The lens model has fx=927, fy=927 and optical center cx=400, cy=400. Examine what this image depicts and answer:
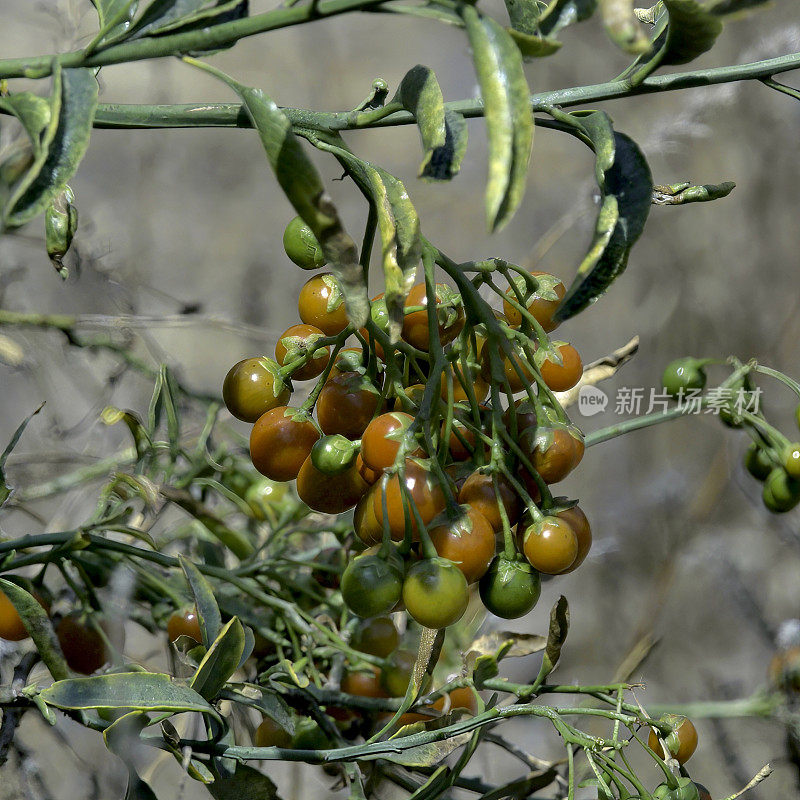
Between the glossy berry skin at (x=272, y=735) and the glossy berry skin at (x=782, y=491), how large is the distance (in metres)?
0.42

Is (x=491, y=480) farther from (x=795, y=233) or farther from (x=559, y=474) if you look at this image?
(x=795, y=233)

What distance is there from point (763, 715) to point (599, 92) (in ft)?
1.83

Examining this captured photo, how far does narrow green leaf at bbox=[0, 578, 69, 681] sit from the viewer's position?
46 cm

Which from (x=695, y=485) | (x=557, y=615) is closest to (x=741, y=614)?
(x=695, y=485)

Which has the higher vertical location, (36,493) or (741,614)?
(36,493)

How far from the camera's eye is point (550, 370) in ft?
1.70

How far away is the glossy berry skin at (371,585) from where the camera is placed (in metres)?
0.44

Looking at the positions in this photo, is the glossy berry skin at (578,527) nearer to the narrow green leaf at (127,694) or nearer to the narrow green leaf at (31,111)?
the narrow green leaf at (127,694)

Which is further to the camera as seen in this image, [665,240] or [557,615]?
[665,240]

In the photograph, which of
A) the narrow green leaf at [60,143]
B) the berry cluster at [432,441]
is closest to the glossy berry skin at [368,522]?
the berry cluster at [432,441]

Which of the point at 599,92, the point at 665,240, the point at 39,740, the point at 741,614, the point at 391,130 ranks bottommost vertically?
the point at 741,614

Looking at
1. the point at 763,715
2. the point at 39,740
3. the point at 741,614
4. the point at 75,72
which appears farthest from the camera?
the point at 741,614

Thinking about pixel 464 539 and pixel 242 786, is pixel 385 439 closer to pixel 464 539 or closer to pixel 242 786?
pixel 464 539

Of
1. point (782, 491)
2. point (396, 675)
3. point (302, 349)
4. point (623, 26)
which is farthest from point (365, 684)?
point (623, 26)
